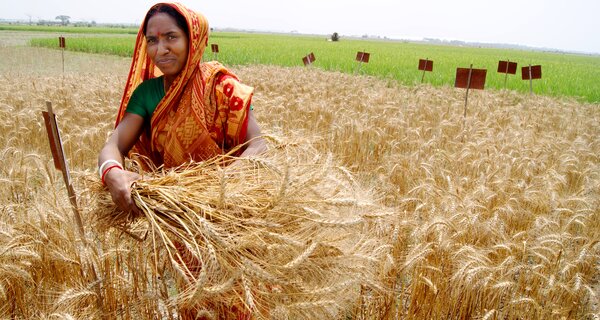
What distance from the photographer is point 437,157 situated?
4.24 m

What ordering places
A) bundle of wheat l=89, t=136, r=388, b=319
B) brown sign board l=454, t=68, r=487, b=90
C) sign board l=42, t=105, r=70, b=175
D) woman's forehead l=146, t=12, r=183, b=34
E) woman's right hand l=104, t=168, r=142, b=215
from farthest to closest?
brown sign board l=454, t=68, r=487, b=90
woman's forehead l=146, t=12, r=183, b=34
sign board l=42, t=105, r=70, b=175
woman's right hand l=104, t=168, r=142, b=215
bundle of wheat l=89, t=136, r=388, b=319

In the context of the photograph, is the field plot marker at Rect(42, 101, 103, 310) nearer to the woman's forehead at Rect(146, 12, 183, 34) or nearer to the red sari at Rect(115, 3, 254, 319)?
the red sari at Rect(115, 3, 254, 319)

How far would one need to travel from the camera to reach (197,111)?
172cm

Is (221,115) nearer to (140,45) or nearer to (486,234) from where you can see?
(140,45)

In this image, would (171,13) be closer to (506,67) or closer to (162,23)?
(162,23)

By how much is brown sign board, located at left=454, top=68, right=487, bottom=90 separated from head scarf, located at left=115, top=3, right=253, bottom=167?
505cm

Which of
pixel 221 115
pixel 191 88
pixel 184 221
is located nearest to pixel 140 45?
pixel 191 88

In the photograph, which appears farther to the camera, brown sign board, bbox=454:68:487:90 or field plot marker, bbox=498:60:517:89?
field plot marker, bbox=498:60:517:89

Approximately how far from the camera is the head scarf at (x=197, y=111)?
172cm

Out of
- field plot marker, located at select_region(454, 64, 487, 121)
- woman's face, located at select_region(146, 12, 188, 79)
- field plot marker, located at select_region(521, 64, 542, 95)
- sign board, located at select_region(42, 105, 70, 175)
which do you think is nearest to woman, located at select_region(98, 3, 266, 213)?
woman's face, located at select_region(146, 12, 188, 79)

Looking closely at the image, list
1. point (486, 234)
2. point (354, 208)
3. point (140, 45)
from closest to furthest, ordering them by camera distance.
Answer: point (354, 208)
point (140, 45)
point (486, 234)

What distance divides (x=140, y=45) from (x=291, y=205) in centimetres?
119

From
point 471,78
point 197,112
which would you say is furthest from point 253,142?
point 471,78

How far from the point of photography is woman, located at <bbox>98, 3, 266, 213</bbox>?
167 cm
